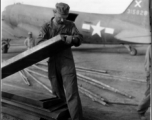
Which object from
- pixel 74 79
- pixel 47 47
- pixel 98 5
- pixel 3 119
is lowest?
pixel 3 119

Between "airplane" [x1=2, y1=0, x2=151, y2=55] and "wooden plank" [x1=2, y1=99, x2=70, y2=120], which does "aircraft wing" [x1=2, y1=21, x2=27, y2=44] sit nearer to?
"airplane" [x1=2, y1=0, x2=151, y2=55]

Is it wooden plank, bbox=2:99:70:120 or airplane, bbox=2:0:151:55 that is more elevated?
airplane, bbox=2:0:151:55

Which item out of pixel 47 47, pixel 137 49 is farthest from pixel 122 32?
pixel 47 47

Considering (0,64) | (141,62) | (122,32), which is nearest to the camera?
(0,64)

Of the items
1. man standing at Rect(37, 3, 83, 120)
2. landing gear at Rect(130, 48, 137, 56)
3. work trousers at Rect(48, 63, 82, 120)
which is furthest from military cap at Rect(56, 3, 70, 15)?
landing gear at Rect(130, 48, 137, 56)

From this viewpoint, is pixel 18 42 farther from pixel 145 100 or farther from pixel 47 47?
pixel 145 100

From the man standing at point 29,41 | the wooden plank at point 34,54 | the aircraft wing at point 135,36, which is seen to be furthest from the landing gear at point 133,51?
the man standing at point 29,41

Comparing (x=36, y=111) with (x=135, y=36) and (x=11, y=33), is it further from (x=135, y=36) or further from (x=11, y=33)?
(x=135, y=36)

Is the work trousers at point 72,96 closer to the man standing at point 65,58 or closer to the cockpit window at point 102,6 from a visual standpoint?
the man standing at point 65,58
